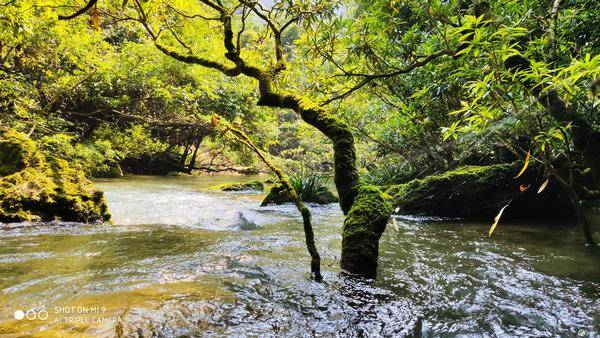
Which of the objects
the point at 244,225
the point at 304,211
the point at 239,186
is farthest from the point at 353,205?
the point at 239,186

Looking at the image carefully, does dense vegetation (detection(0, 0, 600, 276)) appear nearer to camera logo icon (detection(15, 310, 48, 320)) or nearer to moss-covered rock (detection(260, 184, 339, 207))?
moss-covered rock (detection(260, 184, 339, 207))

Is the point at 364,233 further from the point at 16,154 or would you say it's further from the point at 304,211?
the point at 16,154

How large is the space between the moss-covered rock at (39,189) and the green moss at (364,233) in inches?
174

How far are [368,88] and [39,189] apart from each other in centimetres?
587

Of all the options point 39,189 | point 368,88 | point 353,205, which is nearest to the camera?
point 353,205

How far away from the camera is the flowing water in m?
2.46

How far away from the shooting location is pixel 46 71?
934cm

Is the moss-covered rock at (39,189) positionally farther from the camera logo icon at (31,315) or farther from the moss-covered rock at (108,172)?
the moss-covered rock at (108,172)

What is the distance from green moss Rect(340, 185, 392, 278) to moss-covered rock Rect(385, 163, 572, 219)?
3.10 metres

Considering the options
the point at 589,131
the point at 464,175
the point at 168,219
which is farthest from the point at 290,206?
the point at 589,131

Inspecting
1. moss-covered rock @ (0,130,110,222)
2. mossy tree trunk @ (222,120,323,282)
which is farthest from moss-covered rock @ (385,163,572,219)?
moss-covered rock @ (0,130,110,222)

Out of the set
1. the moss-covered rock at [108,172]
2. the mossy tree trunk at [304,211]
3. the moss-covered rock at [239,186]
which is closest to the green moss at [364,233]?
the mossy tree trunk at [304,211]

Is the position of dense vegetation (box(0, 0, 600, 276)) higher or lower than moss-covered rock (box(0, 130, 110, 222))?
higher

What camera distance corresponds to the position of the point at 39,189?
5617 mm
